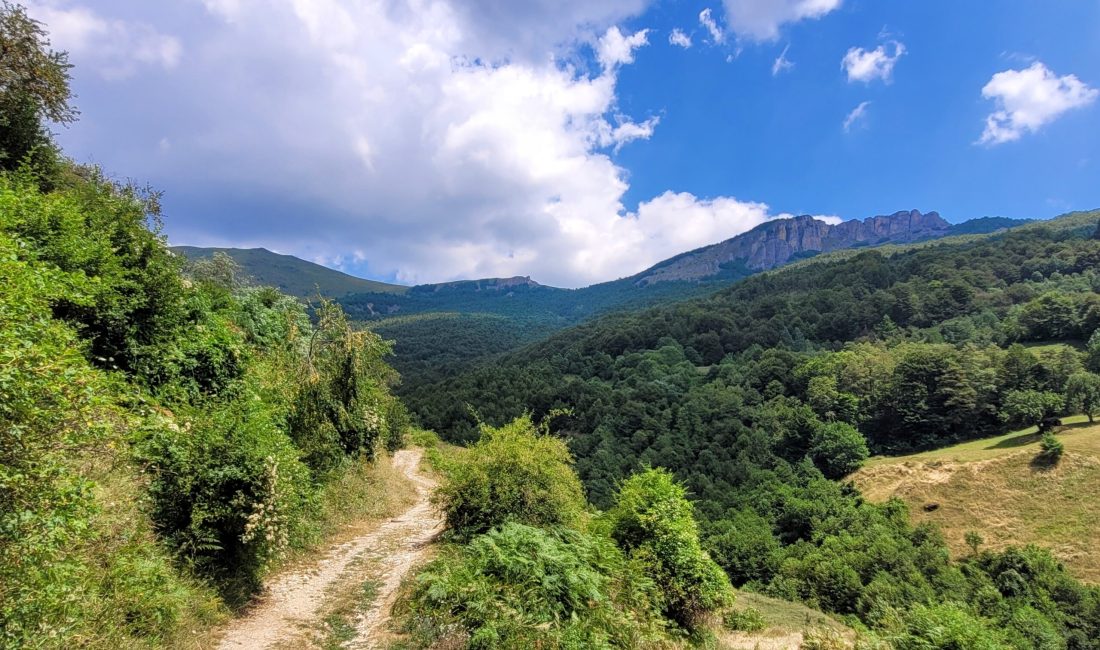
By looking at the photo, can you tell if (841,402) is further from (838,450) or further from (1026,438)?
(1026,438)

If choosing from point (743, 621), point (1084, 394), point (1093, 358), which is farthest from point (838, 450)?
point (743, 621)

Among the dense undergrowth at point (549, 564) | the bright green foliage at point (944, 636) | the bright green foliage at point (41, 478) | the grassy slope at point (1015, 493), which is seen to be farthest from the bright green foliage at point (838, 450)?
the bright green foliage at point (41, 478)

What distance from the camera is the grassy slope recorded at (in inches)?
1339

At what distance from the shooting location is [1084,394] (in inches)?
1818

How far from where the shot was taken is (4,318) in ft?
12.5

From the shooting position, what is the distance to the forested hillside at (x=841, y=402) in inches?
1196

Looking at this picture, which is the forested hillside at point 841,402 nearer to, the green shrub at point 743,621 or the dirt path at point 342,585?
the green shrub at point 743,621

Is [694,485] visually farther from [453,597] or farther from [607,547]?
[453,597]

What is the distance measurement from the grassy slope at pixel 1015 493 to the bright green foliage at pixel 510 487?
134 feet

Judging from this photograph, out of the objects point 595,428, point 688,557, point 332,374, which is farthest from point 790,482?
point 332,374

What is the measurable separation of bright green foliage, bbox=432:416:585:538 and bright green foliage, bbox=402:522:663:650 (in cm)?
168

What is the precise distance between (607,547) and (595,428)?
67.8 meters

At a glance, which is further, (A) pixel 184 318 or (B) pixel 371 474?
(B) pixel 371 474

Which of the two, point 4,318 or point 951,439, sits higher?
point 4,318
